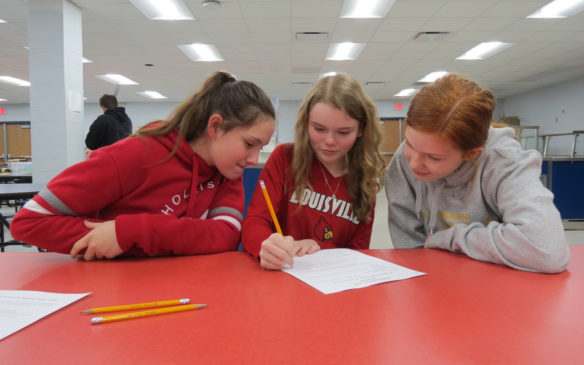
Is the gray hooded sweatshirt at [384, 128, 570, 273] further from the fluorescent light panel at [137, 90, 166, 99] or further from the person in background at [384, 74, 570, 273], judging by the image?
the fluorescent light panel at [137, 90, 166, 99]

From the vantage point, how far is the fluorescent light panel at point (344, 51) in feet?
18.9

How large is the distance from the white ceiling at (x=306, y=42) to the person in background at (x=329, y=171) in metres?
3.47

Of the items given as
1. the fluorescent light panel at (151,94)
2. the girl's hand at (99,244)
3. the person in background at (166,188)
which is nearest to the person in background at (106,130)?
the person in background at (166,188)

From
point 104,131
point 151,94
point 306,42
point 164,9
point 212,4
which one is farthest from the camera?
point 151,94

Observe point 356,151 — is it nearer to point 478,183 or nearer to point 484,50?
point 478,183

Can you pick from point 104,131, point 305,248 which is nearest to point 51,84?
point 104,131

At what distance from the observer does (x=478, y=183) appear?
926 millimetres

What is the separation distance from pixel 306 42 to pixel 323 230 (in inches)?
193

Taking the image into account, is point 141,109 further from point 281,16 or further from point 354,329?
point 354,329

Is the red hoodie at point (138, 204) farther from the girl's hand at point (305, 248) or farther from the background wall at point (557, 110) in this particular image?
the background wall at point (557, 110)

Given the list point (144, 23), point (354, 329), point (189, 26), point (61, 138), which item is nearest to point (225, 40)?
point (189, 26)

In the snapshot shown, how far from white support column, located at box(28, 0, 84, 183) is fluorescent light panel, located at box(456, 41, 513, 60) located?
18.8 ft

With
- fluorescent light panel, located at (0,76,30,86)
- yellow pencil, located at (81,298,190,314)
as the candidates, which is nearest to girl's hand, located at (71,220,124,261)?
yellow pencil, located at (81,298,190,314)

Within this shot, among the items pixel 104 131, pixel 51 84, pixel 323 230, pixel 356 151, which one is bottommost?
pixel 323 230
